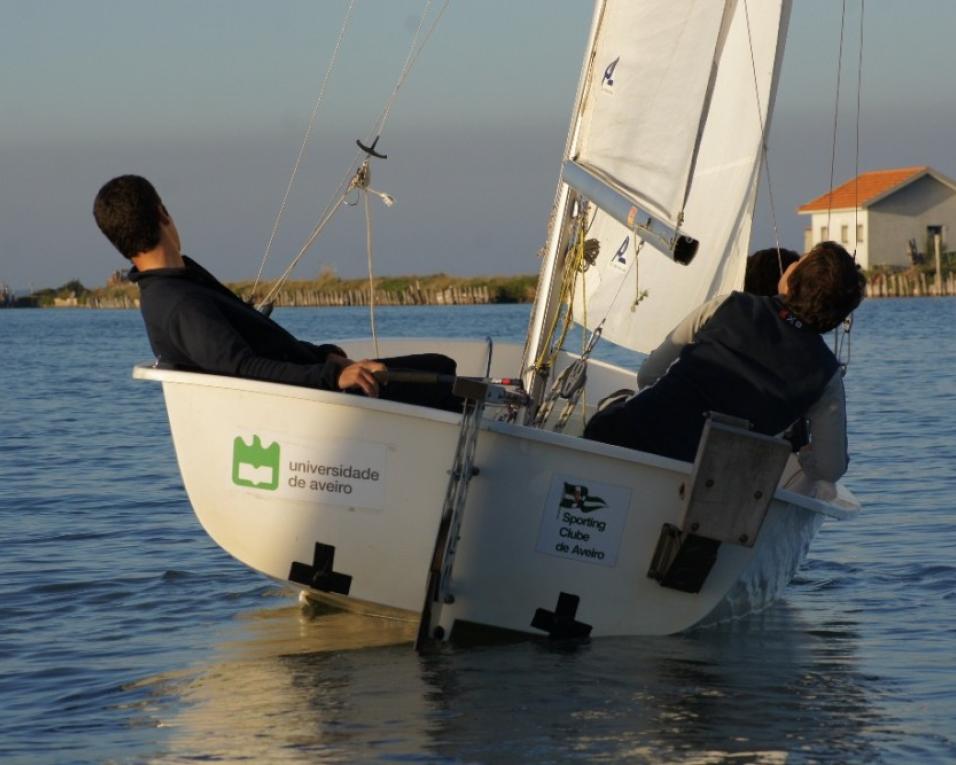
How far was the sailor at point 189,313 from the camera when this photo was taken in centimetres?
615

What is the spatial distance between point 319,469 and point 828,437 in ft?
6.57

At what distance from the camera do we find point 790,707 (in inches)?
239

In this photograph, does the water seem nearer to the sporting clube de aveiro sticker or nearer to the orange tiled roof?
the sporting clube de aveiro sticker

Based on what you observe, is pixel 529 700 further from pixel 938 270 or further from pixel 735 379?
pixel 938 270

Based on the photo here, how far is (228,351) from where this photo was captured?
6.15 metres

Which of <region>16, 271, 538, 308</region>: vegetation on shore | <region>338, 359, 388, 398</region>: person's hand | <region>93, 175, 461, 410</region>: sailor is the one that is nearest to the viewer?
<region>338, 359, 388, 398</region>: person's hand

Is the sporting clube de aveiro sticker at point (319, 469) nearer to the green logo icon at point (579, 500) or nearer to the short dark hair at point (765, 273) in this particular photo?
the green logo icon at point (579, 500)

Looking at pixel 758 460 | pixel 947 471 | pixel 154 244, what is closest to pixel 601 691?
pixel 758 460

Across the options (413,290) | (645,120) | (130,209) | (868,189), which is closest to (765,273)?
(645,120)

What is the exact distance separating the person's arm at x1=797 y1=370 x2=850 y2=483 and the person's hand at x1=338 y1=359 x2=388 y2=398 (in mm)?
1712

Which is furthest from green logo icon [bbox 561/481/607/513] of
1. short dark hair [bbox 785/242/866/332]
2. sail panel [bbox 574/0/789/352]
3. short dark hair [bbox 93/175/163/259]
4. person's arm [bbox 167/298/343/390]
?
sail panel [bbox 574/0/789/352]

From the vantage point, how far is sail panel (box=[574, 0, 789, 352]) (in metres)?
9.10

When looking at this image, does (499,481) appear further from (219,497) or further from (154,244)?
(154,244)

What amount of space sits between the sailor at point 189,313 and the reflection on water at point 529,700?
113 cm
